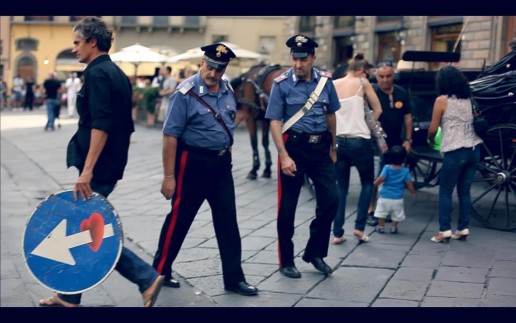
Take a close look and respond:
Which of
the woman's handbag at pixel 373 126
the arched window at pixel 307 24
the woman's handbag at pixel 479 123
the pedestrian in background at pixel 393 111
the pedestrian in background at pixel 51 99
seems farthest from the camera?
the arched window at pixel 307 24

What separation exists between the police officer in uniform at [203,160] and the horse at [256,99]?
213 inches

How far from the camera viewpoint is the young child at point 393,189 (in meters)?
7.46

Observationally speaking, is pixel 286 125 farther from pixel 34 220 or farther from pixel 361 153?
pixel 34 220

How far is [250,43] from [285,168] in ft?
122

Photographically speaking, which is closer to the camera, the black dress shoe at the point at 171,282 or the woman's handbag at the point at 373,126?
the black dress shoe at the point at 171,282

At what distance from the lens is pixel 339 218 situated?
693 centimetres

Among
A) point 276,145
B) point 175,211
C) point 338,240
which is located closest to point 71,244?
point 175,211

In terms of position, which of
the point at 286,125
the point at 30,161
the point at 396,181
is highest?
the point at 286,125

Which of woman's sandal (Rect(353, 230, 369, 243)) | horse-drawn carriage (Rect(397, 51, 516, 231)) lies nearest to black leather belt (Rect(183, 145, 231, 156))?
woman's sandal (Rect(353, 230, 369, 243))

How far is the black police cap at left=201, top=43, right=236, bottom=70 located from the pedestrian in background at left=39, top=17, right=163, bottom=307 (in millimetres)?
631

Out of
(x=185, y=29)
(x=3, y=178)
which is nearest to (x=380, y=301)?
(x=3, y=178)

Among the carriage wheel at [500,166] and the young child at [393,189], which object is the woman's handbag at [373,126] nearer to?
the young child at [393,189]

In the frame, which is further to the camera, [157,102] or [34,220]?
[157,102]

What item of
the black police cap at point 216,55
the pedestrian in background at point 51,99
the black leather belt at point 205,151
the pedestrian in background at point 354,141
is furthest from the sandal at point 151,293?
the pedestrian in background at point 51,99
